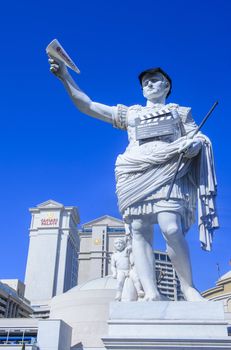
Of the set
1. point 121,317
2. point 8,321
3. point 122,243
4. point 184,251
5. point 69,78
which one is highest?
point 8,321

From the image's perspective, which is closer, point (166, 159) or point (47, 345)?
point (166, 159)

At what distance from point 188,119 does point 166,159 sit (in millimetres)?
818

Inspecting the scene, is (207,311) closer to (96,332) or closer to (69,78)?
(69,78)

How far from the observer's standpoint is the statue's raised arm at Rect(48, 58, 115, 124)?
543 cm

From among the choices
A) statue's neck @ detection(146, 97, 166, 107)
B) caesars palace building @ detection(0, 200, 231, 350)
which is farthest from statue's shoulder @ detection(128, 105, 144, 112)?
caesars palace building @ detection(0, 200, 231, 350)

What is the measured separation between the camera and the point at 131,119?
5375 millimetres

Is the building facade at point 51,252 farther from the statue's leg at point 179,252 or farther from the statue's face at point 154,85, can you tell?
the statue's leg at point 179,252

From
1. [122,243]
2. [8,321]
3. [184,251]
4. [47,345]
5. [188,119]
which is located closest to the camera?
[184,251]

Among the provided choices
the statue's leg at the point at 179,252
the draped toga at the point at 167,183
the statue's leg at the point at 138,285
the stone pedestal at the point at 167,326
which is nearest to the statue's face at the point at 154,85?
the draped toga at the point at 167,183

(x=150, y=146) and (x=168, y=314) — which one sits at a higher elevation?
(x=150, y=146)

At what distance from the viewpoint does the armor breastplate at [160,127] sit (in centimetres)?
499

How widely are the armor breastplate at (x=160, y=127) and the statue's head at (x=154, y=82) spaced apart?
40 cm

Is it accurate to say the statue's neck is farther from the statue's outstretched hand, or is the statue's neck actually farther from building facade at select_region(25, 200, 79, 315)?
building facade at select_region(25, 200, 79, 315)

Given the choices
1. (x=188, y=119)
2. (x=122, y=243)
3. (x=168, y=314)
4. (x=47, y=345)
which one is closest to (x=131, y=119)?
(x=188, y=119)
